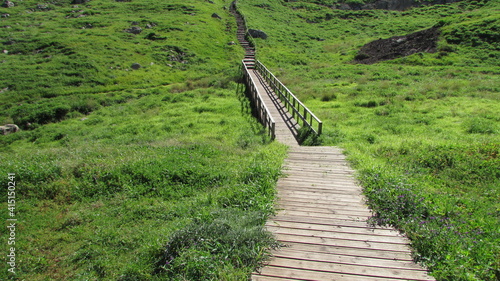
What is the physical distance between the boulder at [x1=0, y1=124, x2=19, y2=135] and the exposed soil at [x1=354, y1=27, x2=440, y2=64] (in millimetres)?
35028

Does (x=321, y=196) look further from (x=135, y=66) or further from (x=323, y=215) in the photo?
(x=135, y=66)

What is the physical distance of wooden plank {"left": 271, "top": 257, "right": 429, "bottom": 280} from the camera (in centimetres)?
469

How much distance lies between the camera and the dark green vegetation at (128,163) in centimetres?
576

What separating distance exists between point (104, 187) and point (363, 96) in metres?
18.9

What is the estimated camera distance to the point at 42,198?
871cm

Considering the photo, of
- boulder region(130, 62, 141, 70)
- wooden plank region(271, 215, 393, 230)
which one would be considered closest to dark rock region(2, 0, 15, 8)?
boulder region(130, 62, 141, 70)

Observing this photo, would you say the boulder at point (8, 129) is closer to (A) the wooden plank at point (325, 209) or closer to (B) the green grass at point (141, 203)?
(B) the green grass at point (141, 203)

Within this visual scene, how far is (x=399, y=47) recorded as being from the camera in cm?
3659

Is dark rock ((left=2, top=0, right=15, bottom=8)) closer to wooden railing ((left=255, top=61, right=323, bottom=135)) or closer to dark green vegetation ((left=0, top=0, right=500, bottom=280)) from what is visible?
dark green vegetation ((left=0, top=0, right=500, bottom=280))

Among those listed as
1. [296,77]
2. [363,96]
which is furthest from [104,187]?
[296,77]

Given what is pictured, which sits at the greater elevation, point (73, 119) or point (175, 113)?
point (175, 113)

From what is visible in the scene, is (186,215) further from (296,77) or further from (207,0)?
(207,0)

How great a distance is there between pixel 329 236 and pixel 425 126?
12041 mm

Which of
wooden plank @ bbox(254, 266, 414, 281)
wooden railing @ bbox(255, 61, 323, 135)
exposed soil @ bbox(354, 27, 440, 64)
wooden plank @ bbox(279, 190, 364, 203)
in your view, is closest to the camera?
wooden plank @ bbox(254, 266, 414, 281)
